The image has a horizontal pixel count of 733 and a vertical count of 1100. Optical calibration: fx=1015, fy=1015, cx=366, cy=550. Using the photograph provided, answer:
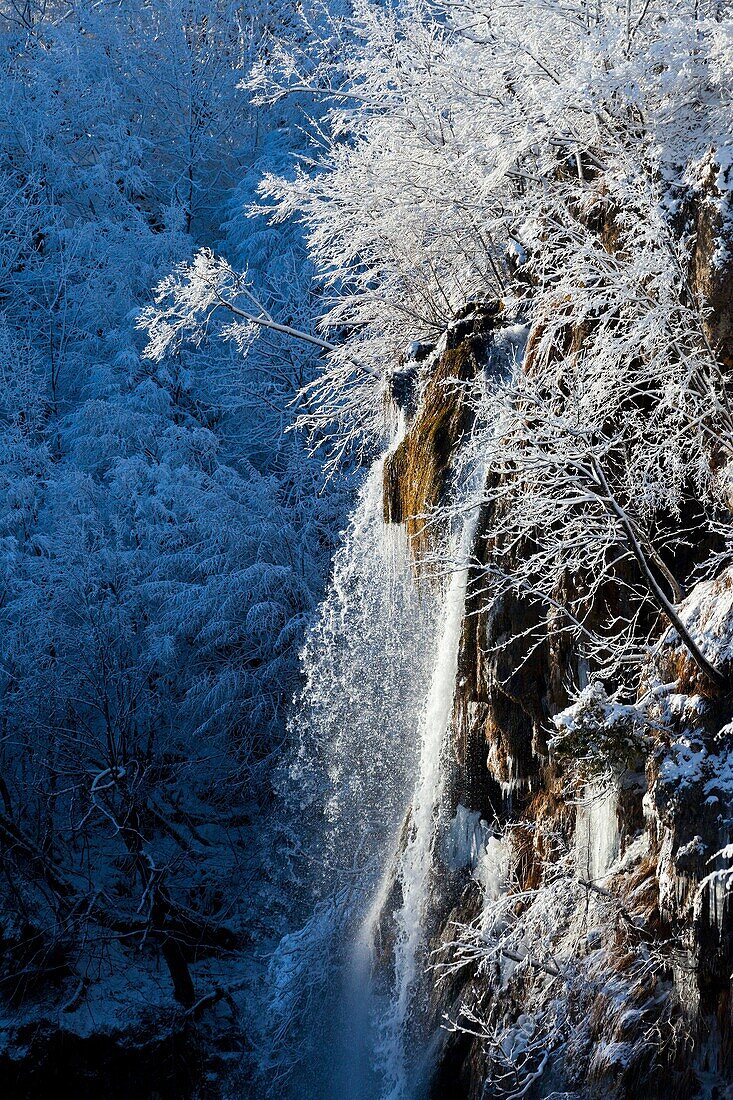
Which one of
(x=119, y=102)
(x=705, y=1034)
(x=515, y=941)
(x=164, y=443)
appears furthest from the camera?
(x=119, y=102)

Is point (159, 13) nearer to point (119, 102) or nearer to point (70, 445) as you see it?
point (119, 102)

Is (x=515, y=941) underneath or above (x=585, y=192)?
underneath

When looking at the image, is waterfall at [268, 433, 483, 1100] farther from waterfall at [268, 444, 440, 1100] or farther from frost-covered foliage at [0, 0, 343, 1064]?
frost-covered foliage at [0, 0, 343, 1064]

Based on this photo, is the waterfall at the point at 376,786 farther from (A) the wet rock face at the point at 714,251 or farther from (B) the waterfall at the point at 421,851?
(A) the wet rock face at the point at 714,251

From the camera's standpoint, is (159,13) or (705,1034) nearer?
(705,1034)

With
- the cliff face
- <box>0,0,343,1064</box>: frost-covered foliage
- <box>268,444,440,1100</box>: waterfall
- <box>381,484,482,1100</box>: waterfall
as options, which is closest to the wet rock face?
the cliff face

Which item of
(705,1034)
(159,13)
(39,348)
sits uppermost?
(159,13)

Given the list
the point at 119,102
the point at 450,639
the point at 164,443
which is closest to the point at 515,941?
the point at 450,639
